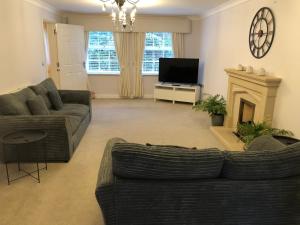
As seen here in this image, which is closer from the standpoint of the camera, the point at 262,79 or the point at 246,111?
the point at 262,79

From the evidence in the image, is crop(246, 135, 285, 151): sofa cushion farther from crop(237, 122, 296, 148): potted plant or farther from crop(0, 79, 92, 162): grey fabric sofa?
crop(0, 79, 92, 162): grey fabric sofa

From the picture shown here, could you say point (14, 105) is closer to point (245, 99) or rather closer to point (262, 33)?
point (245, 99)

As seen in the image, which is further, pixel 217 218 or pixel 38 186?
pixel 38 186

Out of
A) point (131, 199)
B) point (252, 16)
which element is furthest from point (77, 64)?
point (131, 199)

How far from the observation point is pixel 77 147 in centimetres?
385

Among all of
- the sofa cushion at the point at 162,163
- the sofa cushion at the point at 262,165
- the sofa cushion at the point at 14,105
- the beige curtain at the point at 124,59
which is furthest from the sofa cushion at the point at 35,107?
the beige curtain at the point at 124,59

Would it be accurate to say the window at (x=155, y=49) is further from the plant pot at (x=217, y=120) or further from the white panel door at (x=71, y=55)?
the plant pot at (x=217, y=120)

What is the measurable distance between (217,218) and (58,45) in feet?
17.4

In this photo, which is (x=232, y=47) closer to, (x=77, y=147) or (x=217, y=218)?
(x=77, y=147)

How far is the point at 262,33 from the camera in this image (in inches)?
147

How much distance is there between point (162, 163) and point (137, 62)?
239 inches

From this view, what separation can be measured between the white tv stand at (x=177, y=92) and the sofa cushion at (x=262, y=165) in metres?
5.17

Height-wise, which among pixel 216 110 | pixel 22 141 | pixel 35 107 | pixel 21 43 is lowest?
pixel 216 110

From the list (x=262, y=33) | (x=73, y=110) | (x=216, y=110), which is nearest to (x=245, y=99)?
(x=216, y=110)
